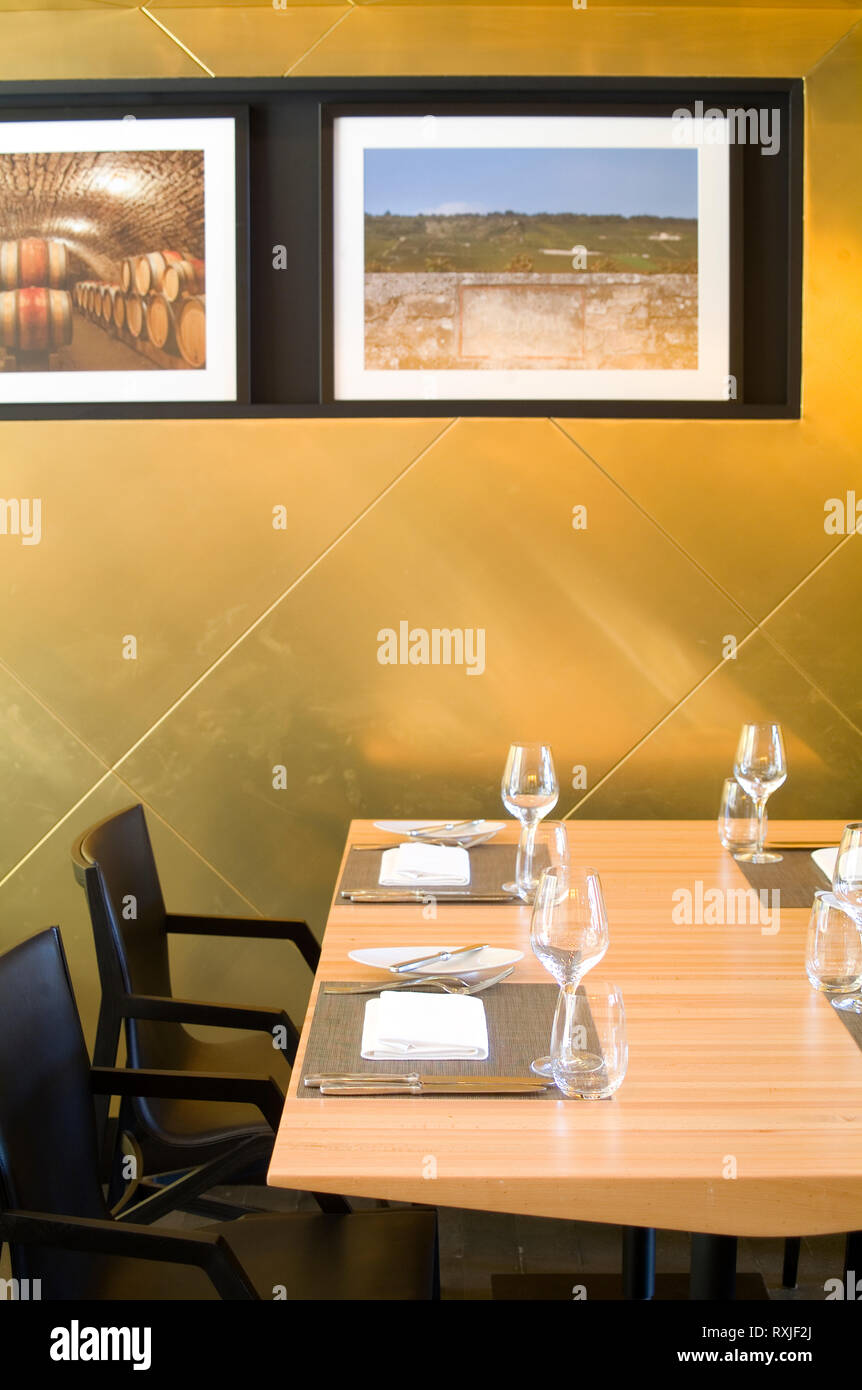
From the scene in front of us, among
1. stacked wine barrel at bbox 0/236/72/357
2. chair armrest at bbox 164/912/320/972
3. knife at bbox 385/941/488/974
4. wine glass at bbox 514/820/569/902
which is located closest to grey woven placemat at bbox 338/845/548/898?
wine glass at bbox 514/820/569/902

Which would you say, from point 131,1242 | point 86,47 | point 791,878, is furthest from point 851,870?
point 86,47

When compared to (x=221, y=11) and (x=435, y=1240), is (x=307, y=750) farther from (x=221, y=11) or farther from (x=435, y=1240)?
(x=221, y=11)

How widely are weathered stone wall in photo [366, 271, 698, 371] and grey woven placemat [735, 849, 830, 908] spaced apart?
1.27 meters

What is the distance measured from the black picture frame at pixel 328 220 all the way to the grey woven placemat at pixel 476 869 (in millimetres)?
1097

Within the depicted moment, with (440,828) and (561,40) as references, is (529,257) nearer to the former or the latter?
(561,40)

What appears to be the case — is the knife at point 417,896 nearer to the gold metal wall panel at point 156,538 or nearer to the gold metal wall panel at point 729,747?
the gold metal wall panel at point 729,747

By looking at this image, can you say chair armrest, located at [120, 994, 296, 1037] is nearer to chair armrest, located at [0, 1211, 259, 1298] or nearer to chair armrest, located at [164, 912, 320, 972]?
chair armrest, located at [164, 912, 320, 972]

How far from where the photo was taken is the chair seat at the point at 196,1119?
81.2 inches

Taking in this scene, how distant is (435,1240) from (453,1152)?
1.92ft

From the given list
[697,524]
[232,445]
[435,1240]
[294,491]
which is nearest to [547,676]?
[697,524]

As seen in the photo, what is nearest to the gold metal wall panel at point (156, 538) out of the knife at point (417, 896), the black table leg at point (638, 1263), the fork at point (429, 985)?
the knife at point (417, 896)

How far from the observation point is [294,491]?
2920 mm

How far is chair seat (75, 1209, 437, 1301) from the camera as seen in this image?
162cm

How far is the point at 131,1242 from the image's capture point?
1.38 m
